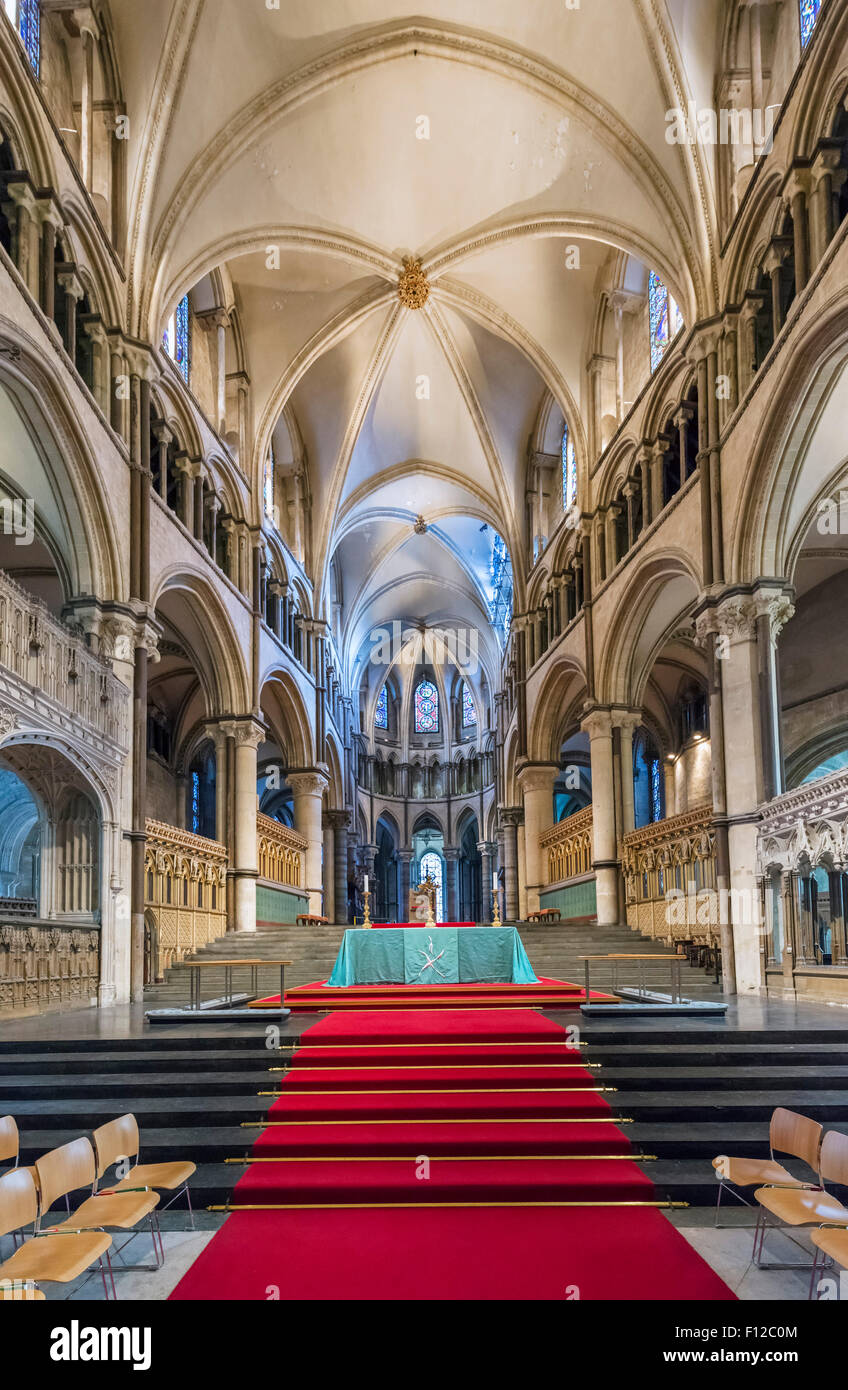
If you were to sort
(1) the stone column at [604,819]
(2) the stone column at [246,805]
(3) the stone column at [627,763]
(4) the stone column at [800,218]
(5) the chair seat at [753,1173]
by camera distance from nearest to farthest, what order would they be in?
(5) the chair seat at [753,1173]
(4) the stone column at [800,218]
(1) the stone column at [604,819]
(3) the stone column at [627,763]
(2) the stone column at [246,805]

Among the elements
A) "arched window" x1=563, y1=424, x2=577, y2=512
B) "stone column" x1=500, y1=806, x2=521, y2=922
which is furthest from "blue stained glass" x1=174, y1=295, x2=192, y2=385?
"stone column" x1=500, y1=806, x2=521, y2=922

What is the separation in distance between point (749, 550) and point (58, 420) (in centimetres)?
916

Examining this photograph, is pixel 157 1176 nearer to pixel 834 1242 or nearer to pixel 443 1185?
pixel 443 1185

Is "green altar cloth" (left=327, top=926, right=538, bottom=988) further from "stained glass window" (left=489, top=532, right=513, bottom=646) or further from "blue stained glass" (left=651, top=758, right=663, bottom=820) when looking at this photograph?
"stained glass window" (left=489, top=532, right=513, bottom=646)

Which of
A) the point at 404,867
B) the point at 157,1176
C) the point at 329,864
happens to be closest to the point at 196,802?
the point at 329,864

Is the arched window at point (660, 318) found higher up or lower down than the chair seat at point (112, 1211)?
higher up

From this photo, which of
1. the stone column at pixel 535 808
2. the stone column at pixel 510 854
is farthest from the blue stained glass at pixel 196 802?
the stone column at pixel 535 808

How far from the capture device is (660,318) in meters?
18.7

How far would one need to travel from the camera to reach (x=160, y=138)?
593 inches

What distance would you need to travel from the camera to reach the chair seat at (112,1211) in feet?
15.2

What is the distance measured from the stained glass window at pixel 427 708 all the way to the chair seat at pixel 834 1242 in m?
42.1
